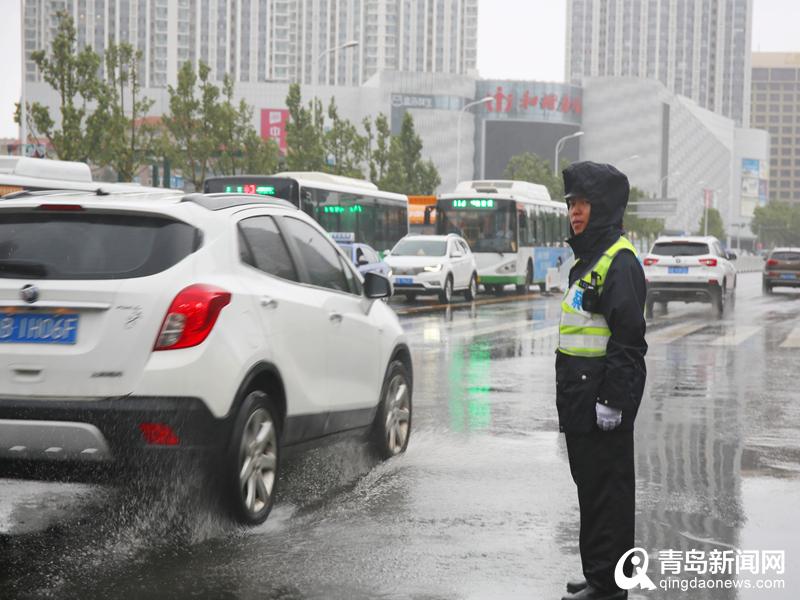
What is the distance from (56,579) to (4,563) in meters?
0.40

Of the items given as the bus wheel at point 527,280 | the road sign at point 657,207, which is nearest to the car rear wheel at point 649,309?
the bus wheel at point 527,280

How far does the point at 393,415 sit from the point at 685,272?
65.9ft

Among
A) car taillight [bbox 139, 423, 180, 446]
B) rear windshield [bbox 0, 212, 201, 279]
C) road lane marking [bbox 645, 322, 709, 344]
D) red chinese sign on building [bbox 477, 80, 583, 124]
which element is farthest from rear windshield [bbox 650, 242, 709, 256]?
red chinese sign on building [bbox 477, 80, 583, 124]

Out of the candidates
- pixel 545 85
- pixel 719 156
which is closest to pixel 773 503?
pixel 545 85

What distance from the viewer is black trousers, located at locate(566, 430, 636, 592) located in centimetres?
473

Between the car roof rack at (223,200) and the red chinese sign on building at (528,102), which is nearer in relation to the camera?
the car roof rack at (223,200)

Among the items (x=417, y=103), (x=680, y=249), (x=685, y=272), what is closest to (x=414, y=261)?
(x=680, y=249)

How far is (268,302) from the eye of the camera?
624 centimetres

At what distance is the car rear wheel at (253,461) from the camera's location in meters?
5.80

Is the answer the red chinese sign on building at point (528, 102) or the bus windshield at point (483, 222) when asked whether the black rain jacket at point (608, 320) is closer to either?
the bus windshield at point (483, 222)

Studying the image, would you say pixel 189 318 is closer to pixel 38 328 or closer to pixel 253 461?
pixel 38 328

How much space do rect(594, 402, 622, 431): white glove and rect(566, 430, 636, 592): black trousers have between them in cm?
9

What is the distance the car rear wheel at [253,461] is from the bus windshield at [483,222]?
102 ft

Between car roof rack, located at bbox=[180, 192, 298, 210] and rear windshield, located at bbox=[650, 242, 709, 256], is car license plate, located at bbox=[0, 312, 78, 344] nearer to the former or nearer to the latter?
car roof rack, located at bbox=[180, 192, 298, 210]
